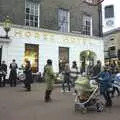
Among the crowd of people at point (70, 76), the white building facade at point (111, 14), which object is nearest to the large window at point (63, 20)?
the crowd of people at point (70, 76)

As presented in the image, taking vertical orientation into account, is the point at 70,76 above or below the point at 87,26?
below

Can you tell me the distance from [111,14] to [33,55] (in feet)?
65.8

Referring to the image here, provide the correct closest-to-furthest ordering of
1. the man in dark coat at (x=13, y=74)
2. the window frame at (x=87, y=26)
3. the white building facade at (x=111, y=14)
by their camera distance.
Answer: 1. the man in dark coat at (x=13, y=74)
2. the window frame at (x=87, y=26)
3. the white building facade at (x=111, y=14)

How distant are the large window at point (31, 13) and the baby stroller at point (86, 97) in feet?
50.6

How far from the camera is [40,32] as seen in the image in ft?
86.6

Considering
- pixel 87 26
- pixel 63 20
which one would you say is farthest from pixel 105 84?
pixel 87 26

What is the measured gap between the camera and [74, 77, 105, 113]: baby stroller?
11.1 m

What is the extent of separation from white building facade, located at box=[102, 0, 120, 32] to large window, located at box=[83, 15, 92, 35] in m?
12.4

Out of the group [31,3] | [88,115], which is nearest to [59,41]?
[31,3]

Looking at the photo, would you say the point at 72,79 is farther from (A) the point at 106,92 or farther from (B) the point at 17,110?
(B) the point at 17,110

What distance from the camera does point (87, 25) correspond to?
3023 centimetres

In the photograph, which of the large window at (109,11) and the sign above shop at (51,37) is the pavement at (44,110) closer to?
the sign above shop at (51,37)

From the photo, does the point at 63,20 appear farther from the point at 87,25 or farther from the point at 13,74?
the point at 13,74

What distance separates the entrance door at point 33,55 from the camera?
25.8 m
